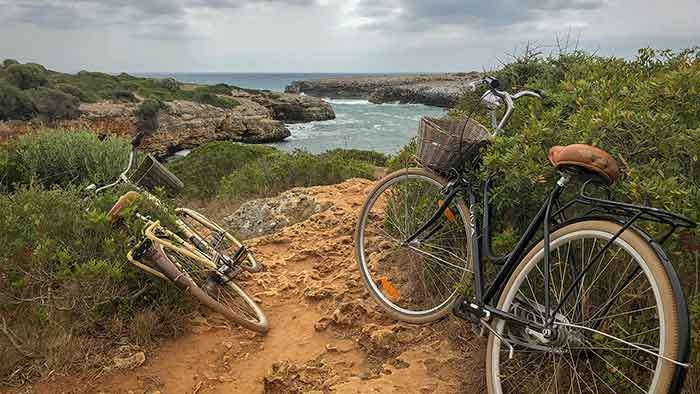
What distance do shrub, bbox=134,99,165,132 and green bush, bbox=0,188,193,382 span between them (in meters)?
32.9

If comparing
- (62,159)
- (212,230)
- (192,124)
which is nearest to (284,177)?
(62,159)

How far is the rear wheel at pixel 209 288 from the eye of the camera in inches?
148

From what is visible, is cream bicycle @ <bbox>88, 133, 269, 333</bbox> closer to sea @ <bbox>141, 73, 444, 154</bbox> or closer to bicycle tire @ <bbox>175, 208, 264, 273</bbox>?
bicycle tire @ <bbox>175, 208, 264, 273</bbox>

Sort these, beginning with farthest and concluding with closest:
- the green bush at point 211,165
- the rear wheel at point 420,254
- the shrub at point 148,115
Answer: the shrub at point 148,115, the green bush at point 211,165, the rear wheel at point 420,254

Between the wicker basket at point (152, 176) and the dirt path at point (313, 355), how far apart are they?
1.50m

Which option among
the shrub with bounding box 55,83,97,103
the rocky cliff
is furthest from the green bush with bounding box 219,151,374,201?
the shrub with bounding box 55,83,97,103

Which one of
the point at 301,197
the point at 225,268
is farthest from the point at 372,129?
the point at 225,268

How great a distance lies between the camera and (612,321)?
248 centimetres

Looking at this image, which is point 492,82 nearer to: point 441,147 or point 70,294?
point 441,147

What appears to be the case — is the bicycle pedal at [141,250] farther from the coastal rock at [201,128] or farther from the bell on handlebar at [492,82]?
the coastal rock at [201,128]

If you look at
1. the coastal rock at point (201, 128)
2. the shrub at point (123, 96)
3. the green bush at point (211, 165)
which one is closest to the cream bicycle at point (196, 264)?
the green bush at point (211, 165)

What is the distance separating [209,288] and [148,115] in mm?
35109

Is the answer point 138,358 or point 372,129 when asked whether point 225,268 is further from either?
point 372,129

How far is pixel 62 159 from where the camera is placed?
722 centimetres
